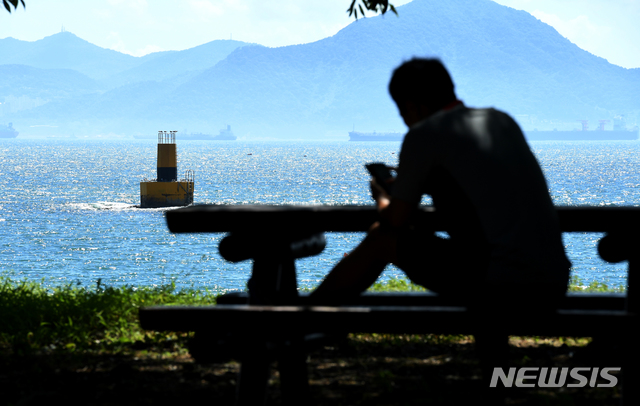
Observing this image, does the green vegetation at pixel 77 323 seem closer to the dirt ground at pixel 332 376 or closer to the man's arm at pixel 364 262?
the dirt ground at pixel 332 376

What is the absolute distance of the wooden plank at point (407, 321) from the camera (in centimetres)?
268

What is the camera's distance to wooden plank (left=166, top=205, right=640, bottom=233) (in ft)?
9.66

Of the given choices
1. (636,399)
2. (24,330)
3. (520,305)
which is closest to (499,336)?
(520,305)

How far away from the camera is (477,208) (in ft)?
8.79

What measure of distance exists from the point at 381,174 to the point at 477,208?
1.95ft

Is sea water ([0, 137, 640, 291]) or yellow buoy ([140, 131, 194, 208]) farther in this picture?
yellow buoy ([140, 131, 194, 208])

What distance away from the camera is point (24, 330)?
16.5 ft

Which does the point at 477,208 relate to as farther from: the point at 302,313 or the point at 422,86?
the point at 302,313

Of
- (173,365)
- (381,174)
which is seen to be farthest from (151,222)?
(381,174)

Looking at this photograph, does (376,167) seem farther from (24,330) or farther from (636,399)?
(24,330)

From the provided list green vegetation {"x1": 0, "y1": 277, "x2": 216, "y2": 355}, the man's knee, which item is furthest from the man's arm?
green vegetation {"x1": 0, "y1": 277, "x2": 216, "y2": 355}

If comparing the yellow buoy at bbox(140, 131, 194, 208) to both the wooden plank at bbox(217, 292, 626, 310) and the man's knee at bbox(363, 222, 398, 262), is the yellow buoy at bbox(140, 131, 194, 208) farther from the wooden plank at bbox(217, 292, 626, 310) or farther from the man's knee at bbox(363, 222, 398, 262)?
the man's knee at bbox(363, 222, 398, 262)

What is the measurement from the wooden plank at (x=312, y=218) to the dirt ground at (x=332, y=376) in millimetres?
914

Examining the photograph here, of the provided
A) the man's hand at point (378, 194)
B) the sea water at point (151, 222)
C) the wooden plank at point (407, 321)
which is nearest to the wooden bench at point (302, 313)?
the wooden plank at point (407, 321)
